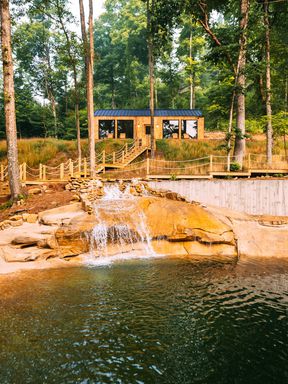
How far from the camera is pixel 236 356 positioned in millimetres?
5609

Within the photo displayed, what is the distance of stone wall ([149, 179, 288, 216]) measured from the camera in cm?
1702

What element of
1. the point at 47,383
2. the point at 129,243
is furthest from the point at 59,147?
the point at 47,383

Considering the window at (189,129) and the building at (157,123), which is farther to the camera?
the window at (189,129)

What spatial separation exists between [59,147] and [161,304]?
24753 millimetres

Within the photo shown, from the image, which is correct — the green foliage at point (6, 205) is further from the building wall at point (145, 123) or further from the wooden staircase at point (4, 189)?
the building wall at point (145, 123)

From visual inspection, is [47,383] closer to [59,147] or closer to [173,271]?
[173,271]

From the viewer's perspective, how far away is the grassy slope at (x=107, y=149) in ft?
90.6

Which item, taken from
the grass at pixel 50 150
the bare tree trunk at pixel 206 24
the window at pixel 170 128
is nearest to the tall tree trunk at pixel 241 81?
the bare tree trunk at pixel 206 24

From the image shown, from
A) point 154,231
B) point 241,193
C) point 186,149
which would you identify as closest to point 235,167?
point 241,193

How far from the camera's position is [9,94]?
15188 mm

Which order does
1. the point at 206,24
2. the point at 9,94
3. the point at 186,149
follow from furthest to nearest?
the point at 186,149, the point at 206,24, the point at 9,94

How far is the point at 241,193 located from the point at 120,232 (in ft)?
26.6

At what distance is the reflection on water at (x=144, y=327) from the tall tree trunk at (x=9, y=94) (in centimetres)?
716

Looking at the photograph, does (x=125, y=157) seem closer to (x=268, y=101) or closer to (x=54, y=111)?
(x=268, y=101)
